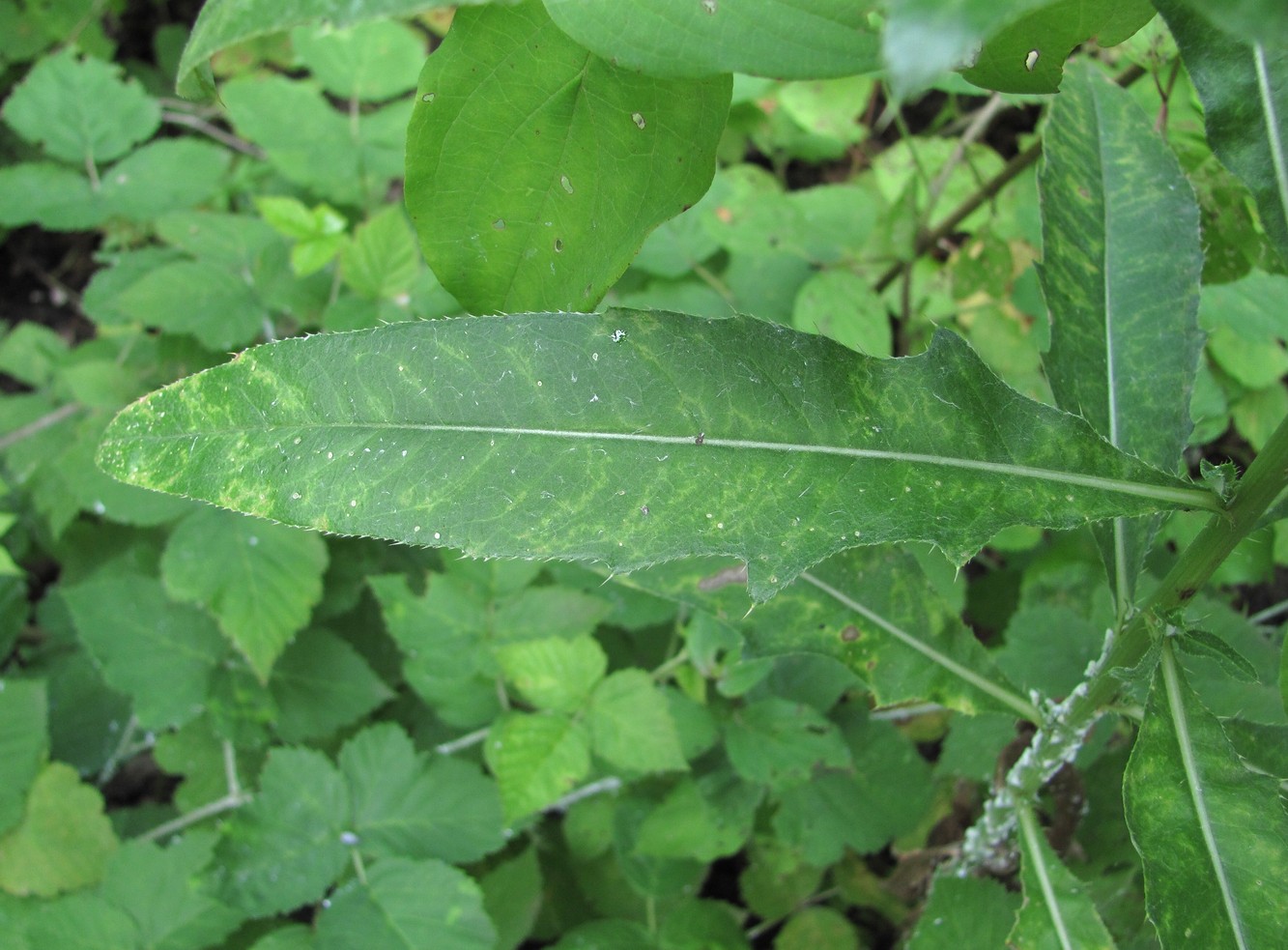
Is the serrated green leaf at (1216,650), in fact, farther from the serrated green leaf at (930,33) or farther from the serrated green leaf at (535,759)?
the serrated green leaf at (535,759)

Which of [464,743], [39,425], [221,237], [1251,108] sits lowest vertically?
[464,743]

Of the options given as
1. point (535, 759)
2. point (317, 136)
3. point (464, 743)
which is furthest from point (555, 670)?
point (317, 136)

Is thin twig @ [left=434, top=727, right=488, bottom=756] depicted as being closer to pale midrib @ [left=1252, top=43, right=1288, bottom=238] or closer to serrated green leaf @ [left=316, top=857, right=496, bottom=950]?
serrated green leaf @ [left=316, top=857, right=496, bottom=950]

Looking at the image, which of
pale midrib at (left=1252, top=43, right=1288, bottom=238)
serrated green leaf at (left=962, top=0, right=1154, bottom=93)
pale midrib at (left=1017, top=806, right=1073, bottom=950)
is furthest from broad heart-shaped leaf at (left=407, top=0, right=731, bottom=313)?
pale midrib at (left=1017, top=806, right=1073, bottom=950)

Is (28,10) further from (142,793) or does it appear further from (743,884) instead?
(743,884)

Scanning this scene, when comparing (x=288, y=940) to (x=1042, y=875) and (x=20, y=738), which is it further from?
(x=1042, y=875)

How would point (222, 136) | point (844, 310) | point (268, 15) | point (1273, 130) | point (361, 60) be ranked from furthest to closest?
point (222, 136), point (361, 60), point (844, 310), point (1273, 130), point (268, 15)

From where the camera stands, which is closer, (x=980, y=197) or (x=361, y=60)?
(x=980, y=197)

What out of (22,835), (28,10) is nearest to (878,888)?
(22,835)
